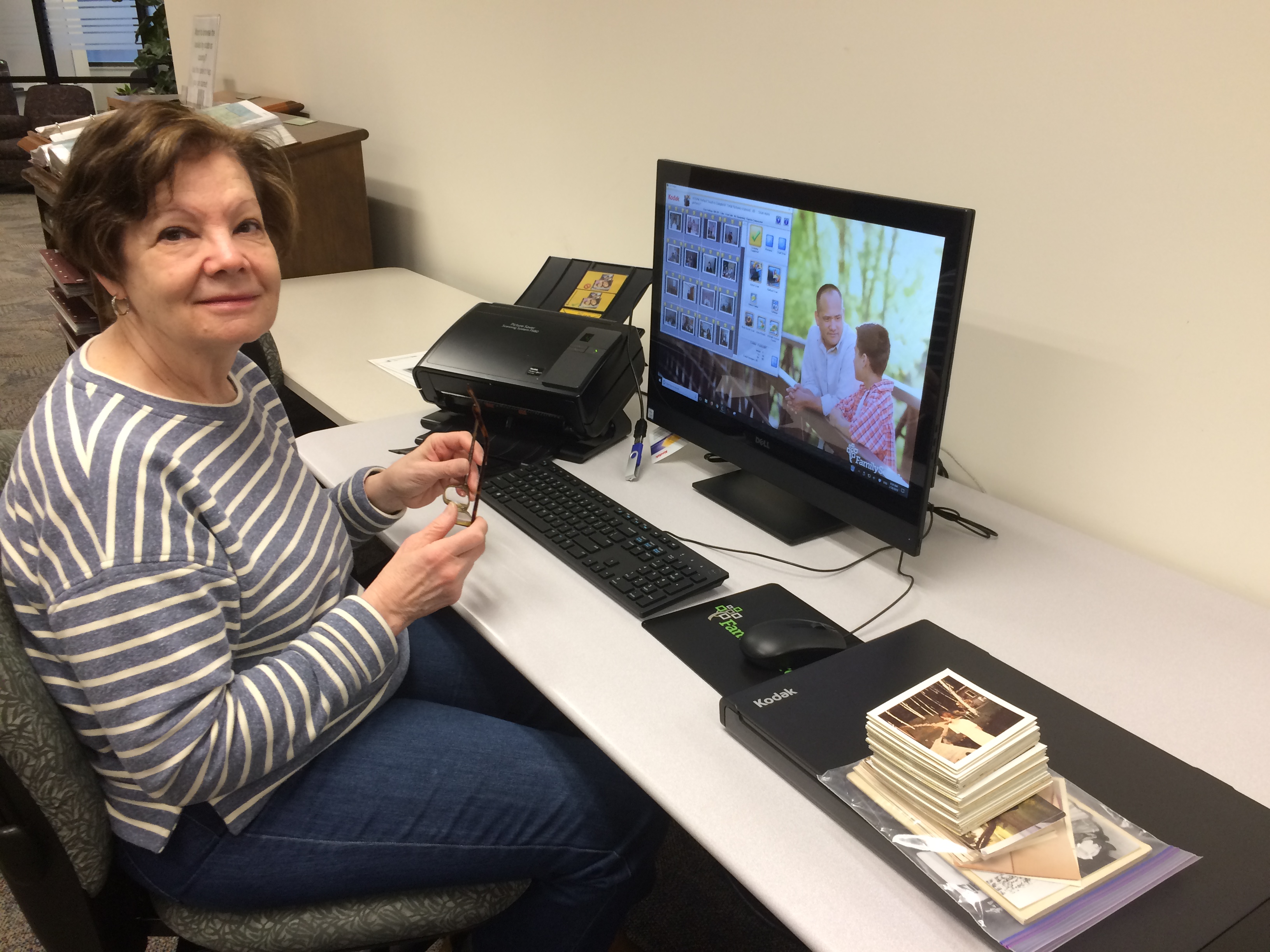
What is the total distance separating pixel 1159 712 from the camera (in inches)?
36.5

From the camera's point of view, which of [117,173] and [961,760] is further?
[117,173]

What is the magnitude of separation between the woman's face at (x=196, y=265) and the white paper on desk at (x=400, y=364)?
83cm

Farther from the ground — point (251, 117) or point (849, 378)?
point (251, 117)

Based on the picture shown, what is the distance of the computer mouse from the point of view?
96 cm

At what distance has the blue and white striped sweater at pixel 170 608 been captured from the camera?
80 centimetres

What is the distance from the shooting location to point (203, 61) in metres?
2.97

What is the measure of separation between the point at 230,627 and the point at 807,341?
774 mm

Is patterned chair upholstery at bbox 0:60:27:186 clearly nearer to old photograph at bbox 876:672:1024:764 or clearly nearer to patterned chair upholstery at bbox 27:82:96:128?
patterned chair upholstery at bbox 27:82:96:128

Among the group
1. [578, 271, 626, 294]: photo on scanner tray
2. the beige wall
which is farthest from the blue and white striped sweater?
the beige wall

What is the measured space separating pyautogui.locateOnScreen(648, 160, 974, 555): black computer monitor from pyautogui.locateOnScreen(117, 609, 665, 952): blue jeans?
17.8 inches

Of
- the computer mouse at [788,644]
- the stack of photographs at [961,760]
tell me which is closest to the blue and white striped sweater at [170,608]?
the computer mouse at [788,644]

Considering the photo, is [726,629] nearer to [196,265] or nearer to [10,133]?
[196,265]

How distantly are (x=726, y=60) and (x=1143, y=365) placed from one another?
2.96 feet

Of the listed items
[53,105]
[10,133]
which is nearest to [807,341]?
[53,105]
